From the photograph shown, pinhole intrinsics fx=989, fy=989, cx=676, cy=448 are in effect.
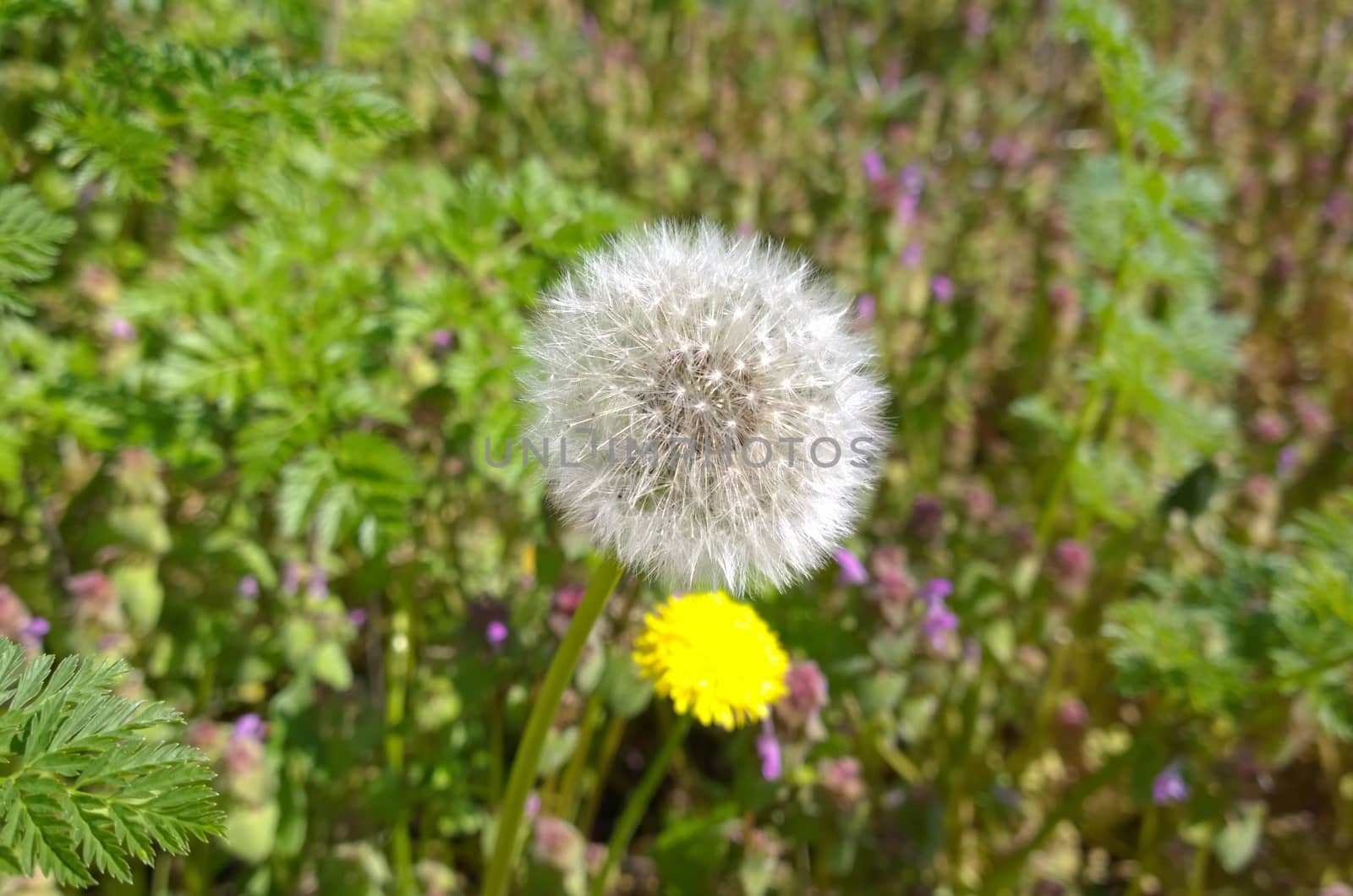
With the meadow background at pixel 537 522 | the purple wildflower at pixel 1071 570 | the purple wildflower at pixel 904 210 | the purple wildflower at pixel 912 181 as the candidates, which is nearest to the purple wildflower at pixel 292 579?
the meadow background at pixel 537 522

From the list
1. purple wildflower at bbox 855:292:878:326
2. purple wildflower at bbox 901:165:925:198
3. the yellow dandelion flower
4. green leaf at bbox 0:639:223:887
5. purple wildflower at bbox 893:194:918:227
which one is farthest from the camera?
purple wildflower at bbox 901:165:925:198

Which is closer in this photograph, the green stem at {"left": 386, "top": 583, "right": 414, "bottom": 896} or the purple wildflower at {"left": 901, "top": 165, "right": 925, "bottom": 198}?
the green stem at {"left": 386, "top": 583, "right": 414, "bottom": 896}

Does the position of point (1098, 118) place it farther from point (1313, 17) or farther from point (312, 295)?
point (312, 295)

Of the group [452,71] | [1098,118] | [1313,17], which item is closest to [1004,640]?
[452,71]

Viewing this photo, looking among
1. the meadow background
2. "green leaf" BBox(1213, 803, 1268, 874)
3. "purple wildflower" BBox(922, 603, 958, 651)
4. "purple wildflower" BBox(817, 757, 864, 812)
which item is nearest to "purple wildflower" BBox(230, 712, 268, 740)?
the meadow background

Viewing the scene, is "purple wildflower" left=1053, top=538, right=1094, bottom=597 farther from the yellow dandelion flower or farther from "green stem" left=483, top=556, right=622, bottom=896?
"green stem" left=483, top=556, right=622, bottom=896

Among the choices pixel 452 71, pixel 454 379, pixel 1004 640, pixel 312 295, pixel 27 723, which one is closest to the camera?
pixel 27 723
